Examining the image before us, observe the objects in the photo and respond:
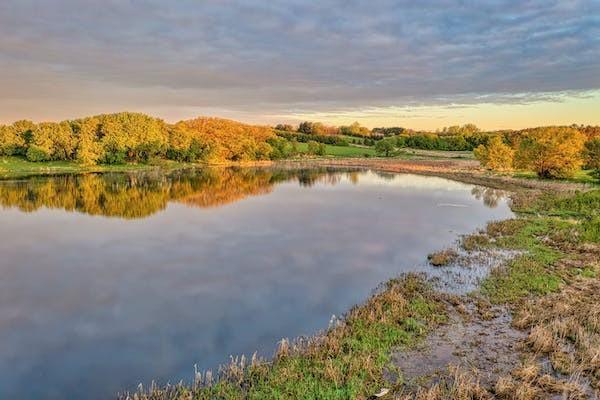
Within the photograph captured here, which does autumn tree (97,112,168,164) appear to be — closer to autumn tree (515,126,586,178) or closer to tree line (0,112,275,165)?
tree line (0,112,275,165)

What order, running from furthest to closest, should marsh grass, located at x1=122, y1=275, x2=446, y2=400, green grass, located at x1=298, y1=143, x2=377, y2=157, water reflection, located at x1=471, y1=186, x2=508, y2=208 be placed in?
green grass, located at x1=298, y1=143, x2=377, y2=157 → water reflection, located at x1=471, y1=186, x2=508, y2=208 → marsh grass, located at x1=122, y1=275, x2=446, y2=400

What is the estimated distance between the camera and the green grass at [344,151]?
162750mm

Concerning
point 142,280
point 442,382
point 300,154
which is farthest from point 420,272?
point 300,154

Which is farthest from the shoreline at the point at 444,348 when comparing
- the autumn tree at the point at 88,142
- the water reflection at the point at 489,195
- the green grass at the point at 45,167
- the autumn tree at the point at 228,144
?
the autumn tree at the point at 228,144

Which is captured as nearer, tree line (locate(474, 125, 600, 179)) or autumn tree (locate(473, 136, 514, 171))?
tree line (locate(474, 125, 600, 179))

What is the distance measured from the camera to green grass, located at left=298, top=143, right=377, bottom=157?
163 m

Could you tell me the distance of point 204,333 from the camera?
14484mm

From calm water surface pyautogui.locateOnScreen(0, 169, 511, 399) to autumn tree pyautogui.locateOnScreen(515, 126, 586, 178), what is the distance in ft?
83.9

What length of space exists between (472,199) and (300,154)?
110210mm

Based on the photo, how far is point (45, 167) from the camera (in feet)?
297

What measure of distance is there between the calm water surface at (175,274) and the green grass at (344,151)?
114809 millimetres

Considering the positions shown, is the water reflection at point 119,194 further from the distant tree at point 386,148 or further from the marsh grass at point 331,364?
the distant tree at point 386,148

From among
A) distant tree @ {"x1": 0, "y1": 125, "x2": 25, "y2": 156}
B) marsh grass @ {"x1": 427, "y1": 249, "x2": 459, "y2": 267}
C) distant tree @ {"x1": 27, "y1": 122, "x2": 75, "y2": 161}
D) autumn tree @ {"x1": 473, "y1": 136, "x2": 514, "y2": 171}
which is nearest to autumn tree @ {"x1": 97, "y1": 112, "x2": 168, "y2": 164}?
distant tree @ {"x1": 27, "y1": 122, "x2": 75, "y2": 161}

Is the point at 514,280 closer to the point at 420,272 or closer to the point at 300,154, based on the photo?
the point at 420,272
